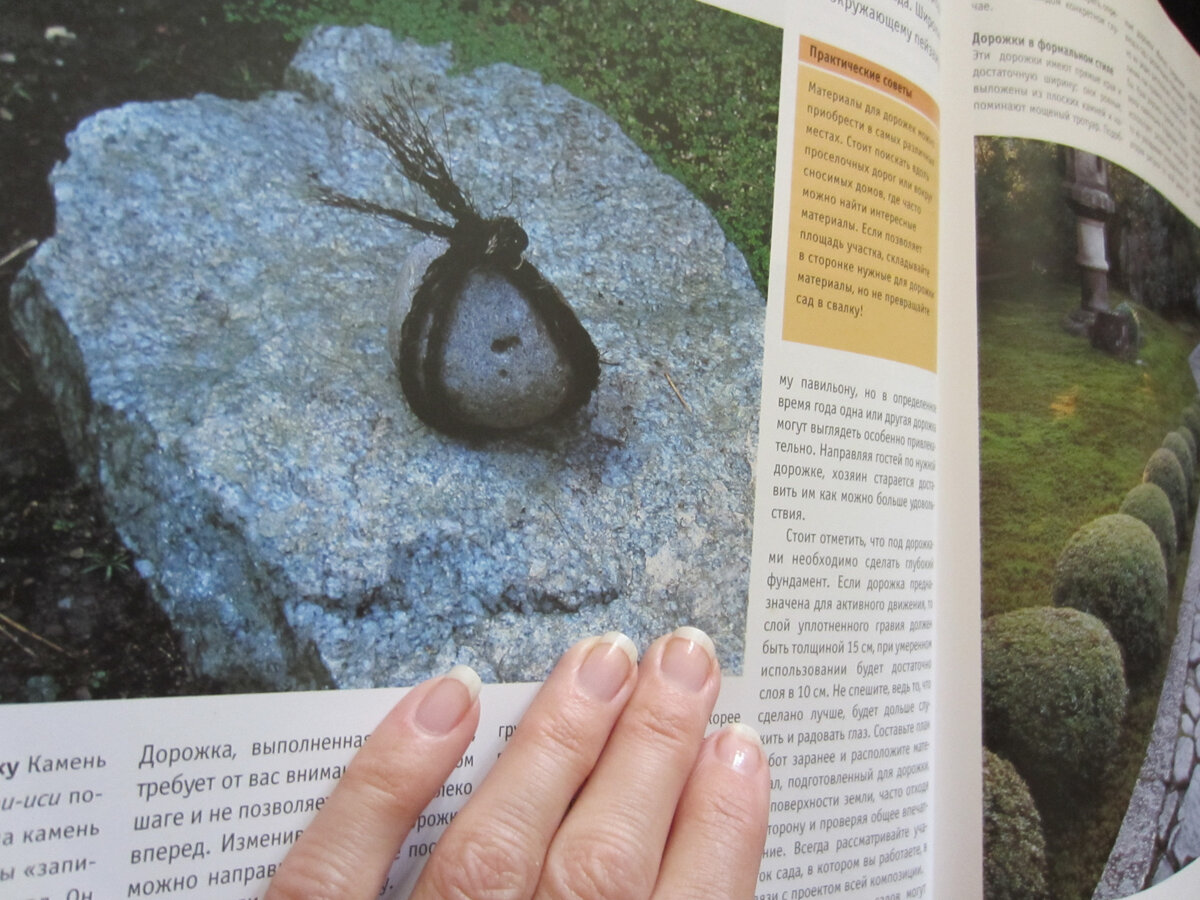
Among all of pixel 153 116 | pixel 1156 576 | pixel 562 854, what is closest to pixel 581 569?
pixel 562 854

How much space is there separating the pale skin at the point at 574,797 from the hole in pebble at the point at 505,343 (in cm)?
34

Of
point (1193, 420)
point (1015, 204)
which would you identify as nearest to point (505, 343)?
point (1015, 204)

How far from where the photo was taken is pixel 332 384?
0.76 m

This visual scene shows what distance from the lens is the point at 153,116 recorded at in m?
0.72

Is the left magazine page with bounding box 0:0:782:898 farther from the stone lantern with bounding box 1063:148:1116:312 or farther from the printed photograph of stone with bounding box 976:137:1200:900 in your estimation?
the stone lantern with bounding box 1063:148:1116:312

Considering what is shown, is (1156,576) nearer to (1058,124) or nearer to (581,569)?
(1058,124)

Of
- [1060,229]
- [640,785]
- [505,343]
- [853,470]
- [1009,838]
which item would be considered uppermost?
[1060,229]

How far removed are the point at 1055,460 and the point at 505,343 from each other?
0.77 m

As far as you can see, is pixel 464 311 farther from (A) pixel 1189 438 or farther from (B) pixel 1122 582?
(A) pixel 1189 438

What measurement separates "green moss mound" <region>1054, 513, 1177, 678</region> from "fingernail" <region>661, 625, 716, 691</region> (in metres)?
0.56

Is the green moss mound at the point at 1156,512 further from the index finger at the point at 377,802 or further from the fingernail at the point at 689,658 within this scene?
the index finger at the point at 377,802

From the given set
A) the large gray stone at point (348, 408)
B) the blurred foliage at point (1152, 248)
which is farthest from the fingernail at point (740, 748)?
the blurred foliage at point (1152, 248)

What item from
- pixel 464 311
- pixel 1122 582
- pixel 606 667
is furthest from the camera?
pixel 1122 582

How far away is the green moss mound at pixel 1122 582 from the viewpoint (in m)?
0.99
